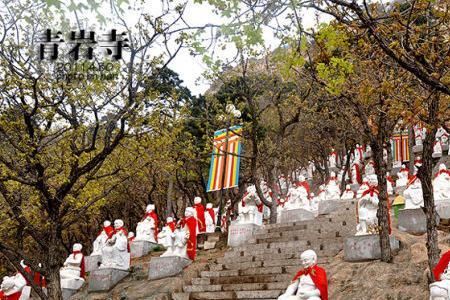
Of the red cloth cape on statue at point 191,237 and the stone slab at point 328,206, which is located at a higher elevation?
the stone slab at point 328,206

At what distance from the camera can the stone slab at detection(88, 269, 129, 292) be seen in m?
16.1

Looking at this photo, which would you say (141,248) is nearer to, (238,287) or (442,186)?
(238,287)

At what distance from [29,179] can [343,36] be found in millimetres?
7713

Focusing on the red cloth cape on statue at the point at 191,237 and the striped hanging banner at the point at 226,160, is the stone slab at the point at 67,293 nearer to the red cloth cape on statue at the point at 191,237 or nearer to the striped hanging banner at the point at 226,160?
the red cloth cape on statue at the point at 191,237

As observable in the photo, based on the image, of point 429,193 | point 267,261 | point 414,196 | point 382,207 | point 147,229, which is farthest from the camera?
point 147,229

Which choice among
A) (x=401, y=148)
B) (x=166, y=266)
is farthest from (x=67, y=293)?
(x=401, y=148)

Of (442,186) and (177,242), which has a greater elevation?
(442,186)

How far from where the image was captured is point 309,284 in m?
9.09

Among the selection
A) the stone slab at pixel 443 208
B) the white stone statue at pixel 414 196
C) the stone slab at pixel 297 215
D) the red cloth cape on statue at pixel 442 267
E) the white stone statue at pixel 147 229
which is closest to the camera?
the red cloth cape on statue at pixel 442 267

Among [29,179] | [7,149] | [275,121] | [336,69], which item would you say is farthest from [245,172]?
[336,69]

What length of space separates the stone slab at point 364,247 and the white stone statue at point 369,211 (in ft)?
0.90

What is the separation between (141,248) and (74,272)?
2821mm

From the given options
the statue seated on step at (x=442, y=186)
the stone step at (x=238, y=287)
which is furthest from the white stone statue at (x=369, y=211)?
the statue seated on step at (x=442, y=186)

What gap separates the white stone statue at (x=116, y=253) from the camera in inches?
650
